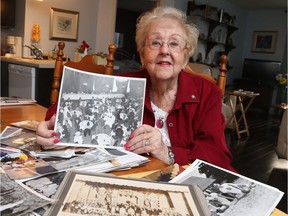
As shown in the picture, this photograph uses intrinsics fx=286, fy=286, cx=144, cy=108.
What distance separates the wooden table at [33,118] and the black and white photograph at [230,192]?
0.04 metres

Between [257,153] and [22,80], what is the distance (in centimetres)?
289

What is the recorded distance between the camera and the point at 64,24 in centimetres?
415

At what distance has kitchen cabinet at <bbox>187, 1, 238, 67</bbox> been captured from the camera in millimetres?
5473

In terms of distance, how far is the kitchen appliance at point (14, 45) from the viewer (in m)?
3.69

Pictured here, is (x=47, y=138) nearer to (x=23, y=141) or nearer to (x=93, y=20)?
(x=23, y=141)

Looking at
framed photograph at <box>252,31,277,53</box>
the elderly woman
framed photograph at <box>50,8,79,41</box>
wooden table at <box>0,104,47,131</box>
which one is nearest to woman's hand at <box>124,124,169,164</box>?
the elderly woman

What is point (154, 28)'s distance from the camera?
111 centimetres

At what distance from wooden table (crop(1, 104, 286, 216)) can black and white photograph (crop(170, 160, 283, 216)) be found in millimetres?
41

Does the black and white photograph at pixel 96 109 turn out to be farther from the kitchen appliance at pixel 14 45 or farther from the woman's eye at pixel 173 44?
the kitchen appliance at pixel 14 45

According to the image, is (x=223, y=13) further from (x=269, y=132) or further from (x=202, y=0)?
(x=269, y=132)

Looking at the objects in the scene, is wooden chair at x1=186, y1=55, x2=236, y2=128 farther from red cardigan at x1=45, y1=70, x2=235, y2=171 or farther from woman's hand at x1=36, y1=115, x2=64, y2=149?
woman's hand at x1=36, y1=115, x2=64, y2=149

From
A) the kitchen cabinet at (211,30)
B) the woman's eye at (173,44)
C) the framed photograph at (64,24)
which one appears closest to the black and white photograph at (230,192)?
the woman's eye at (173,44)

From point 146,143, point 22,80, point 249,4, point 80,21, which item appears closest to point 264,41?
point 249,4

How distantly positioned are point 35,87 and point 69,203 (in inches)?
114
